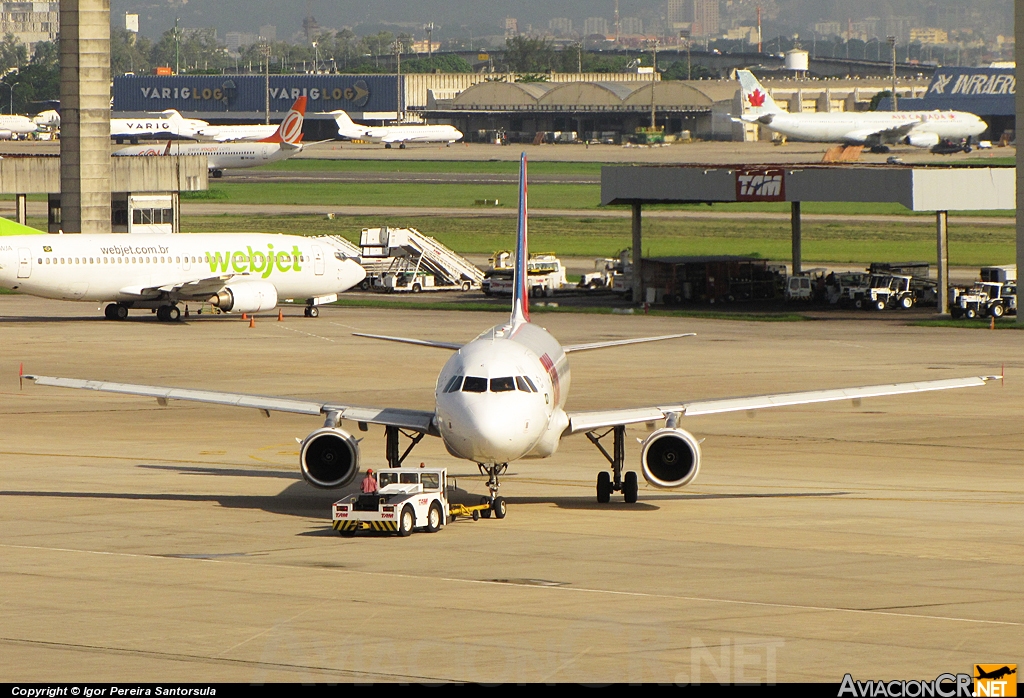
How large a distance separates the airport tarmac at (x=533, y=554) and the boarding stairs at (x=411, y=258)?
137 feet

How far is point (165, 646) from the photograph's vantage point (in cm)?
2083

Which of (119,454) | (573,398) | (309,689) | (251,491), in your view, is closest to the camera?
(309,689)

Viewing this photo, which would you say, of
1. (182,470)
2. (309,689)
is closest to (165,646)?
(309,689)

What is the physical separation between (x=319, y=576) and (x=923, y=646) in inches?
392

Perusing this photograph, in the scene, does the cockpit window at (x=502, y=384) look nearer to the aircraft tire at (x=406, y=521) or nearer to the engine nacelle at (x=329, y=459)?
the aircraft tire at (x=406, y=521)

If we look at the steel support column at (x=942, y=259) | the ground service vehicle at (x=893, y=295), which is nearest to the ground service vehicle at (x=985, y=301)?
the steel support column at (x=942, y=259)

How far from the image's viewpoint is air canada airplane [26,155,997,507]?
28.9 metres

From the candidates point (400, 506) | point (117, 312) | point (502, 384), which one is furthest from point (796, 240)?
point (400, 506)

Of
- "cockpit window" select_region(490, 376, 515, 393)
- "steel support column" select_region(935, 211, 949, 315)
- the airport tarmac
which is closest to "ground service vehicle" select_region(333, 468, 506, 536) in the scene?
the airport tarmac

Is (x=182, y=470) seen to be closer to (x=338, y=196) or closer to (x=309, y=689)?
(x=309, y=689)

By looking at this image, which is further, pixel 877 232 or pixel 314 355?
pixel 877 232

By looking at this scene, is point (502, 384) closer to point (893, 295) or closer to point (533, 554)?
point (533, 554)

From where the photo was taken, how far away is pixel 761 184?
8144cm

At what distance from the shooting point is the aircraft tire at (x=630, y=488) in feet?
108
